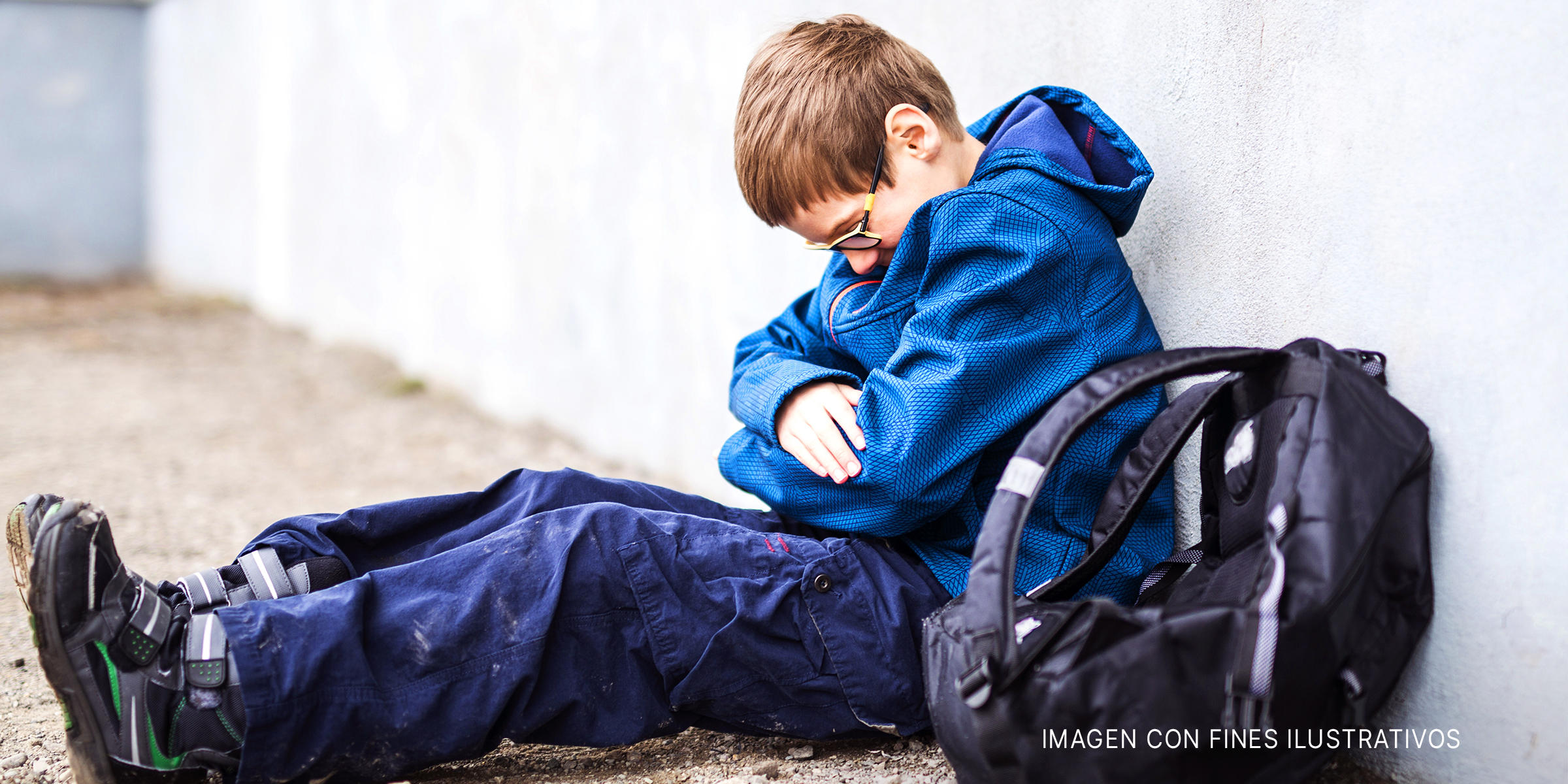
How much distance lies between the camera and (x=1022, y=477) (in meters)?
1.02

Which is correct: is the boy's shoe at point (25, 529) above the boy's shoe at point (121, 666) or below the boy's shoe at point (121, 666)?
above

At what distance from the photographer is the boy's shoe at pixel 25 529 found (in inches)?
44.0

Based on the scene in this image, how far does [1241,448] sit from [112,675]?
1.22 m

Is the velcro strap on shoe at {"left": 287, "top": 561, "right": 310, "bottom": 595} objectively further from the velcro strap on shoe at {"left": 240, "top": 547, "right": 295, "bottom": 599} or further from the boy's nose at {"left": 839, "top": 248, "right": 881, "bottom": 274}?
the boy's nose at {"left": 839, "top": 248, "right": 881, "bottom": 274}

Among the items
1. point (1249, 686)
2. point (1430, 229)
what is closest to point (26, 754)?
point (1249, 686)

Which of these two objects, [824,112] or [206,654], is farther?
[824,112]

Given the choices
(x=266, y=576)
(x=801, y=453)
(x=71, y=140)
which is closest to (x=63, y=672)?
(x=266, y=576)

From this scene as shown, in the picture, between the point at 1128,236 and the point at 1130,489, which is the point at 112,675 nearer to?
the point at 1130,489

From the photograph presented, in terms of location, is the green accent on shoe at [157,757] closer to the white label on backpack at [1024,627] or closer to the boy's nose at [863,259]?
the white label on backpack at [1024,627]

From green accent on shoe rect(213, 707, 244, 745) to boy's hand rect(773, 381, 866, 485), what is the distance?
0.73 m

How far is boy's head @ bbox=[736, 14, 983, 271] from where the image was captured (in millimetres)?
1434

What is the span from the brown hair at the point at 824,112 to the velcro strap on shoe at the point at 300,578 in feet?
2.51

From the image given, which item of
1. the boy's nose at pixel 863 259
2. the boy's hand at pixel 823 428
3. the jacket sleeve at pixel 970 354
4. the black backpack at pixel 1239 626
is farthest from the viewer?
the boy's nose at pixel 863 259

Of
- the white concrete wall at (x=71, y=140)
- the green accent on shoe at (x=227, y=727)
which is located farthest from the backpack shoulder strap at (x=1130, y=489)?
the white concrete wall at (x=71, y=140)
